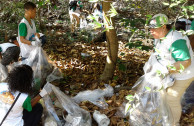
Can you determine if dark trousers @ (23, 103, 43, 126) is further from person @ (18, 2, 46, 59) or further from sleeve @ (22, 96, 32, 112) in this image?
person @ (18, 2, 46, 59)

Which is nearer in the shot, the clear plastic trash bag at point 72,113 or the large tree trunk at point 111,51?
the clear plastic trash bag at point 72,113

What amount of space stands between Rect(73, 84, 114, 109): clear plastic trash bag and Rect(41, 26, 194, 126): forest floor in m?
0.07

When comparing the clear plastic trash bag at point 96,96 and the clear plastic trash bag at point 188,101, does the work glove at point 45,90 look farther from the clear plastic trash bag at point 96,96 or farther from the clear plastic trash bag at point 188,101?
the clear plastic trash bag at point 188,101

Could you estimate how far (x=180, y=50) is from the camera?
1824 millimetres

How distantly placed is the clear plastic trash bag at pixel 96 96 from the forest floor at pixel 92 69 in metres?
0.07

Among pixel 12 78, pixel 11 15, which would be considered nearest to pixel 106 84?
pixel 12 78

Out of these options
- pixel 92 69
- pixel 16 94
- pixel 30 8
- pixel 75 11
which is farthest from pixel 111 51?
pixel 75 11

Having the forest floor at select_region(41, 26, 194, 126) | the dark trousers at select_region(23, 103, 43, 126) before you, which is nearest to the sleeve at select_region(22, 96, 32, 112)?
the dark trousers at select_region(23, 103, 43, 126)

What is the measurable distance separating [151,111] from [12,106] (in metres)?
1.64

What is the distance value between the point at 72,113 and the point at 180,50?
4.77 ft

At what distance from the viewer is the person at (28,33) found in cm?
291

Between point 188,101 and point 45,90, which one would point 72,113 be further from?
point 188,101

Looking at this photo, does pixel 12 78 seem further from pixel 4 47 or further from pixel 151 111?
pixel 151 111

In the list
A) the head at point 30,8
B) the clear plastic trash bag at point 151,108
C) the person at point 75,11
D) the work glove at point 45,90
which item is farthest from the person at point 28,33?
the person at point 75,11
